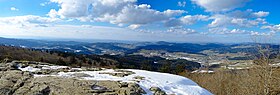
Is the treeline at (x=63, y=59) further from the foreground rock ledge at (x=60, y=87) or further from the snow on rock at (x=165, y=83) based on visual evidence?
the snow on rock at (x=165, y=83)

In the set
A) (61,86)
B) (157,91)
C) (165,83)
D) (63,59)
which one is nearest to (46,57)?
(63,59)

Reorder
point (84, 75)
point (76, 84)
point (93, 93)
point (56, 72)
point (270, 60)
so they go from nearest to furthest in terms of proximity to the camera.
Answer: point (93, 93), point (76, 84), point (84, 75), point (56, 72), point (270, 60)

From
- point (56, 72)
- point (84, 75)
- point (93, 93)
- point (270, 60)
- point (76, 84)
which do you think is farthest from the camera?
point (270, 60)

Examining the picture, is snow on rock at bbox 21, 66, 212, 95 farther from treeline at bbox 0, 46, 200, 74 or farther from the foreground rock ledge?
treeline at bbox 0, 46, 200, 74

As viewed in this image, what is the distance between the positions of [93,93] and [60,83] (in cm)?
206

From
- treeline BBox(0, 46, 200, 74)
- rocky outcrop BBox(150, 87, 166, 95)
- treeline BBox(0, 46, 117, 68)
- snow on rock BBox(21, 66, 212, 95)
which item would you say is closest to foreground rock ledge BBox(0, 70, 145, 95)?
rocky outcrop BBox(150, 87, 166, 95)

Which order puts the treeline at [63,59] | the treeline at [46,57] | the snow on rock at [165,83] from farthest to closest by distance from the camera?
the treeline at [46,57] < the treeline at [63,59] < the snow on rock at [165,83]

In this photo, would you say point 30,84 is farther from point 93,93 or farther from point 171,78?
point 171,78

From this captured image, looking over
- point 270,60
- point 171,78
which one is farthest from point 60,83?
point 270,60

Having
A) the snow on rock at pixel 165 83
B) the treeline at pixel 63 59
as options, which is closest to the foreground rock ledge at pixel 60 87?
the snow on rock at pixel 165 83

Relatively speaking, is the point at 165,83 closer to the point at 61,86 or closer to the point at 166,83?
the point at 166,83

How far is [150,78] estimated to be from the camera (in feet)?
48.2

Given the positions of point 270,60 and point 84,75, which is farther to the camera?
point 270,60

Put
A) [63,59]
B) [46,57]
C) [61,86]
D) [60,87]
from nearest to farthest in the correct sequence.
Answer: [60,87] → [61,86] → [46,57] → [63,59]
